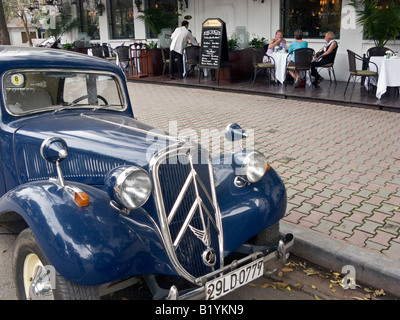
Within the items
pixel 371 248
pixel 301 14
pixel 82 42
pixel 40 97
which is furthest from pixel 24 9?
pixel 371 248

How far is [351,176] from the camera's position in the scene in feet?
16.0

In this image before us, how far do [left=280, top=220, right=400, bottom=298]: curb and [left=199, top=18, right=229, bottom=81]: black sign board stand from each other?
26.8 feet

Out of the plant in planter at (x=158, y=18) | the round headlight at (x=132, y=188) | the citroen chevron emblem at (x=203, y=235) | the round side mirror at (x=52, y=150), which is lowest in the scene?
the citroen chevron emblem at (x=203, y=235)

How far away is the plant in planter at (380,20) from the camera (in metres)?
9.65

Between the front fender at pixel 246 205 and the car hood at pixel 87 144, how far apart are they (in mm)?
560

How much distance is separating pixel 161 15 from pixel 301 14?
548cm

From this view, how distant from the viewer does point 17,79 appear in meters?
3.32

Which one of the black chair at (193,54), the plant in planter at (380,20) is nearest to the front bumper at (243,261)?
the plant in planter at (380,20)

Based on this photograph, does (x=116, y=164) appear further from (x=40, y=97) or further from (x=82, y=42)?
(x=82, y=42)

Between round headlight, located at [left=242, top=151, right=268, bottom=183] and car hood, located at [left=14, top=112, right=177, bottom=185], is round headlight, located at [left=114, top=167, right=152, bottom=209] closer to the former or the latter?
car hood, located at [left=14, top=112, right=177, bottom=185]

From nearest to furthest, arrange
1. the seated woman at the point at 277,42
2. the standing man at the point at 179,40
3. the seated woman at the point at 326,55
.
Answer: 1. the seated woman at the point at 326,55
2. the seated woman at the point at 277,42
3. the standing man at the point at 179,40

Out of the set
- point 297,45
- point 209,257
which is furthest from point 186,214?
point 297,45

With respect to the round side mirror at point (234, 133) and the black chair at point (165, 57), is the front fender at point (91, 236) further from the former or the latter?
the black chair at point (165, 57)

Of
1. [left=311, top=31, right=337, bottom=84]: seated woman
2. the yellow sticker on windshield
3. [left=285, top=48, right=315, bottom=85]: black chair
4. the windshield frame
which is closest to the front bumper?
the windshield frame
